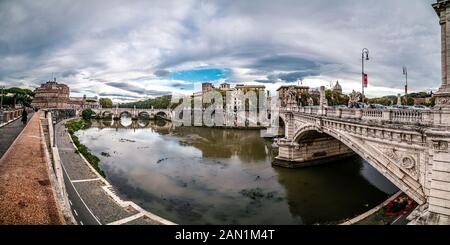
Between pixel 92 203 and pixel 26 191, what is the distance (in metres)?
5.02

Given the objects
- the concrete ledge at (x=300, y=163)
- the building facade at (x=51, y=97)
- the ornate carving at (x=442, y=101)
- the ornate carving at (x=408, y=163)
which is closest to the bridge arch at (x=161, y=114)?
the building facade at (x=51, y=97)

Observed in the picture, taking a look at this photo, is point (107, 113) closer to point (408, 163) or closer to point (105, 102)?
point (105, 102)

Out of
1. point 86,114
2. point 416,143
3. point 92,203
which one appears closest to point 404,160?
point 416,143

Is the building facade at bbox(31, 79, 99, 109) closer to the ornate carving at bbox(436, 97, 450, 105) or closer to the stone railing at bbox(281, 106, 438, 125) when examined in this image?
the stone railing at bbox(281, 106, 438, 125)

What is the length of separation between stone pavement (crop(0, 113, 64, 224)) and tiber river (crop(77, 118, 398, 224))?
18.8ft

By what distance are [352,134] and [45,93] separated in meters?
100

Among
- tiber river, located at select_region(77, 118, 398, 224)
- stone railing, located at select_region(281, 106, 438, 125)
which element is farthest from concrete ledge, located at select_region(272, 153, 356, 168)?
stone railing, located at select_region(281, 106, 438, 125)

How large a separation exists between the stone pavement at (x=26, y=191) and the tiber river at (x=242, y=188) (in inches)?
226

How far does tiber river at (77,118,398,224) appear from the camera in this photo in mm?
14117

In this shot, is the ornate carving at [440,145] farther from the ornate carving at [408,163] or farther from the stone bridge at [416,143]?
the ornate carving at [408,163]

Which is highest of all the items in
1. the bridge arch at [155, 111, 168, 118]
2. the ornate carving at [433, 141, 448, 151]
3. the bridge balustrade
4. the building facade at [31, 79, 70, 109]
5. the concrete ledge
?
the building facade at [31, 79, 70, 109]

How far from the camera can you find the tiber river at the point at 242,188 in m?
14.1
